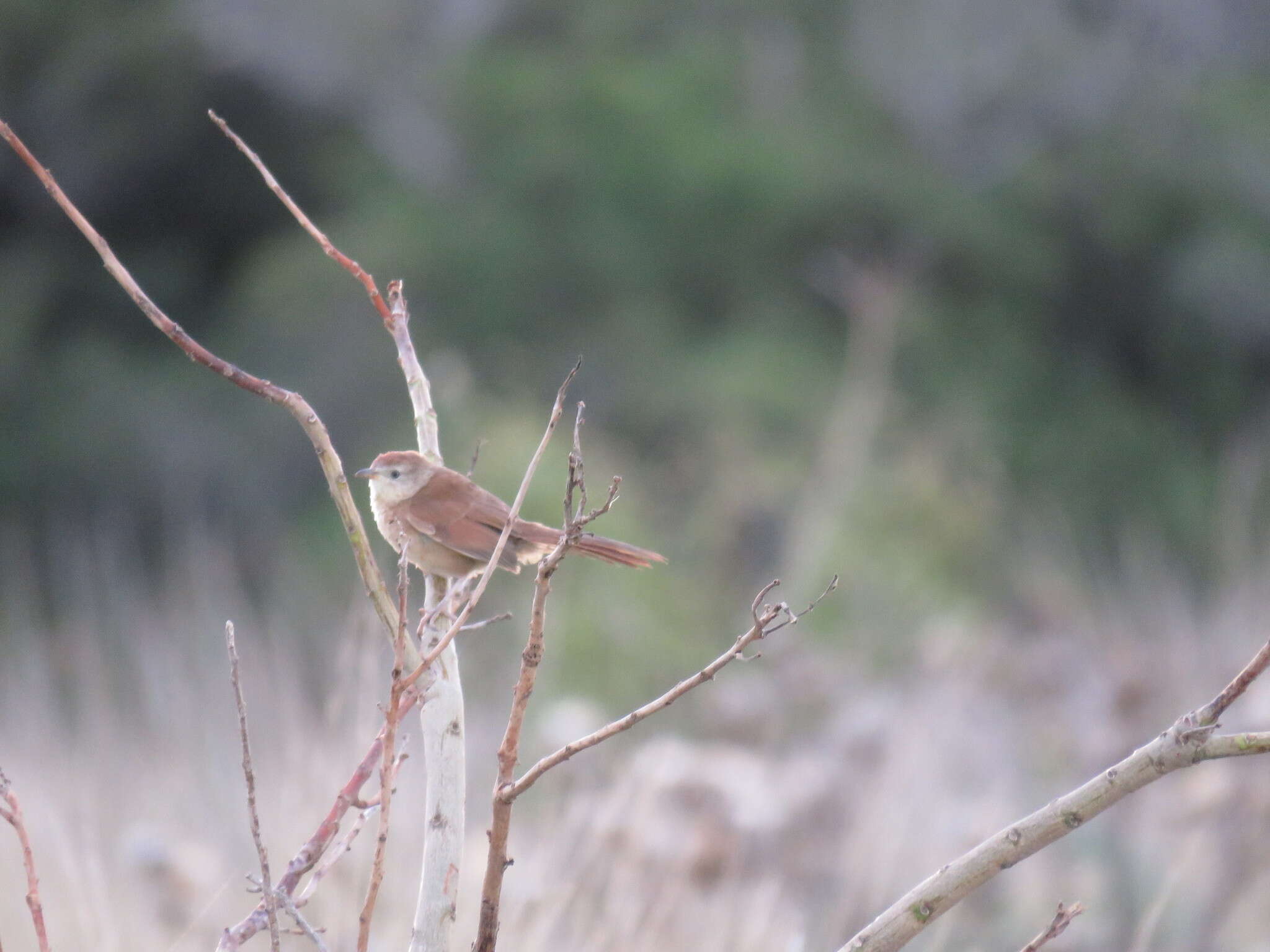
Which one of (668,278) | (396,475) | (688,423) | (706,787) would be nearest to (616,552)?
(396,475)

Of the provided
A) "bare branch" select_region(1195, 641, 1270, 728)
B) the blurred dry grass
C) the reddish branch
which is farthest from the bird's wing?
"bare branch" select_region(1195, 641, 1270, 728)

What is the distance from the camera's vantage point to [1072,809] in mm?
1146

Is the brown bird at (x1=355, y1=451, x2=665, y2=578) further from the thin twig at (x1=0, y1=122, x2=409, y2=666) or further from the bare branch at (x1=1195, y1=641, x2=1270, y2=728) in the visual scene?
the bare branch at (x1=1195, y1=641, x2=1270, y2=728)

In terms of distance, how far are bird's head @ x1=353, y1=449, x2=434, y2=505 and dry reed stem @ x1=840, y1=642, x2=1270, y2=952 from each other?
44.1 inches

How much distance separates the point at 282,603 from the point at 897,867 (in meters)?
5.12

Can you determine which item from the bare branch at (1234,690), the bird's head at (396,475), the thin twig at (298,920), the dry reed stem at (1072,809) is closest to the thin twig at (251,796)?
the thin twig at (298,920)

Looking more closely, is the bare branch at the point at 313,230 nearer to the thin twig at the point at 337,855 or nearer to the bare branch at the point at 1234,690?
the thin twig at the point at 337,855

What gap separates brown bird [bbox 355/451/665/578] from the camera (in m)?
2.11

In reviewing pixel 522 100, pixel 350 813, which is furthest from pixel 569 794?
pixel 522 100

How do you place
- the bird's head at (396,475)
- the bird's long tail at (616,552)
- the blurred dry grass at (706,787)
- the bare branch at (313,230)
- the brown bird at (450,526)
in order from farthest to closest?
the blurred dry grass at (706,787)
the bird's head at (396,475)
the brown bird at (450,526)
the bird's long tail at (616,552)
the bare branch at (313,230)

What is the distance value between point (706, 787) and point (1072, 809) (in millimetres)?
2298

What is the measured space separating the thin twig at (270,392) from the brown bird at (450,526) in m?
0.65

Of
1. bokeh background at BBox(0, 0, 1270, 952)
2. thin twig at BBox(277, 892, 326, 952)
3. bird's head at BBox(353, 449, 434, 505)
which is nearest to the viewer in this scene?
thin twig at BBox(277, 892, 326, 952)

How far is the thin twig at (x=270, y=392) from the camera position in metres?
1.25
